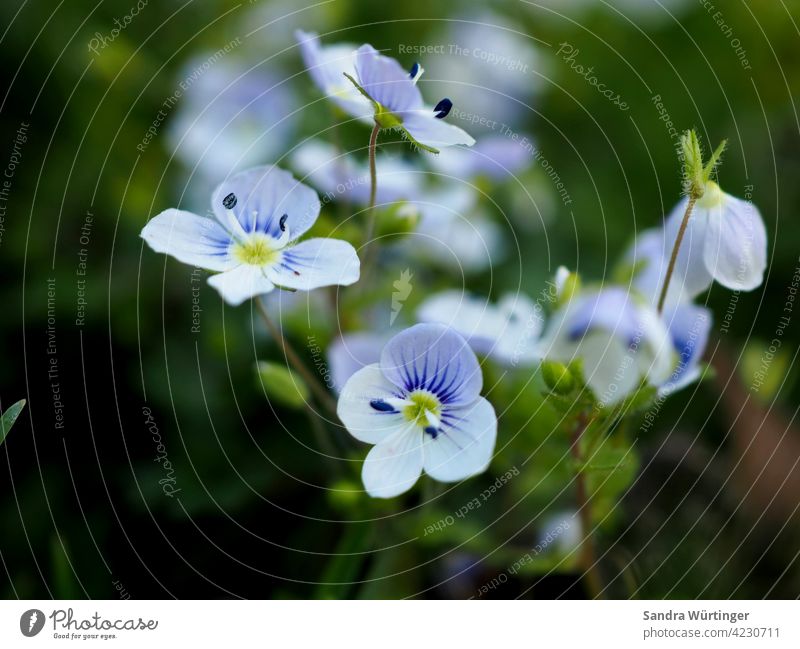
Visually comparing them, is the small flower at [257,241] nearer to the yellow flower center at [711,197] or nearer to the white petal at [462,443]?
the white petal at [462,443]

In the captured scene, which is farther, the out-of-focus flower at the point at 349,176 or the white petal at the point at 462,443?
the out-of-focus flower at the point at 349,176

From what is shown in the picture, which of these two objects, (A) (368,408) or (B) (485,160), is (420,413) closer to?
(A) (368,408)

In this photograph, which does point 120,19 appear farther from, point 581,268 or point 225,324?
point 581,268

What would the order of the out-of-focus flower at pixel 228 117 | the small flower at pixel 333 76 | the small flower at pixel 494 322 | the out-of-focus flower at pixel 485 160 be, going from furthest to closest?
the out-of-focus flower at pixel 228 117 → the out-of-focus flower at pixel 485 160 → the small flower at pixel 494 322 → the small flower at pixel 333 76

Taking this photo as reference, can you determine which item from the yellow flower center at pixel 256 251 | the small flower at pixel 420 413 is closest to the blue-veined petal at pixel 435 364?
the small flower at pixel 420 413

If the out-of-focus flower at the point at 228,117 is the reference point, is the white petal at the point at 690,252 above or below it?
below
